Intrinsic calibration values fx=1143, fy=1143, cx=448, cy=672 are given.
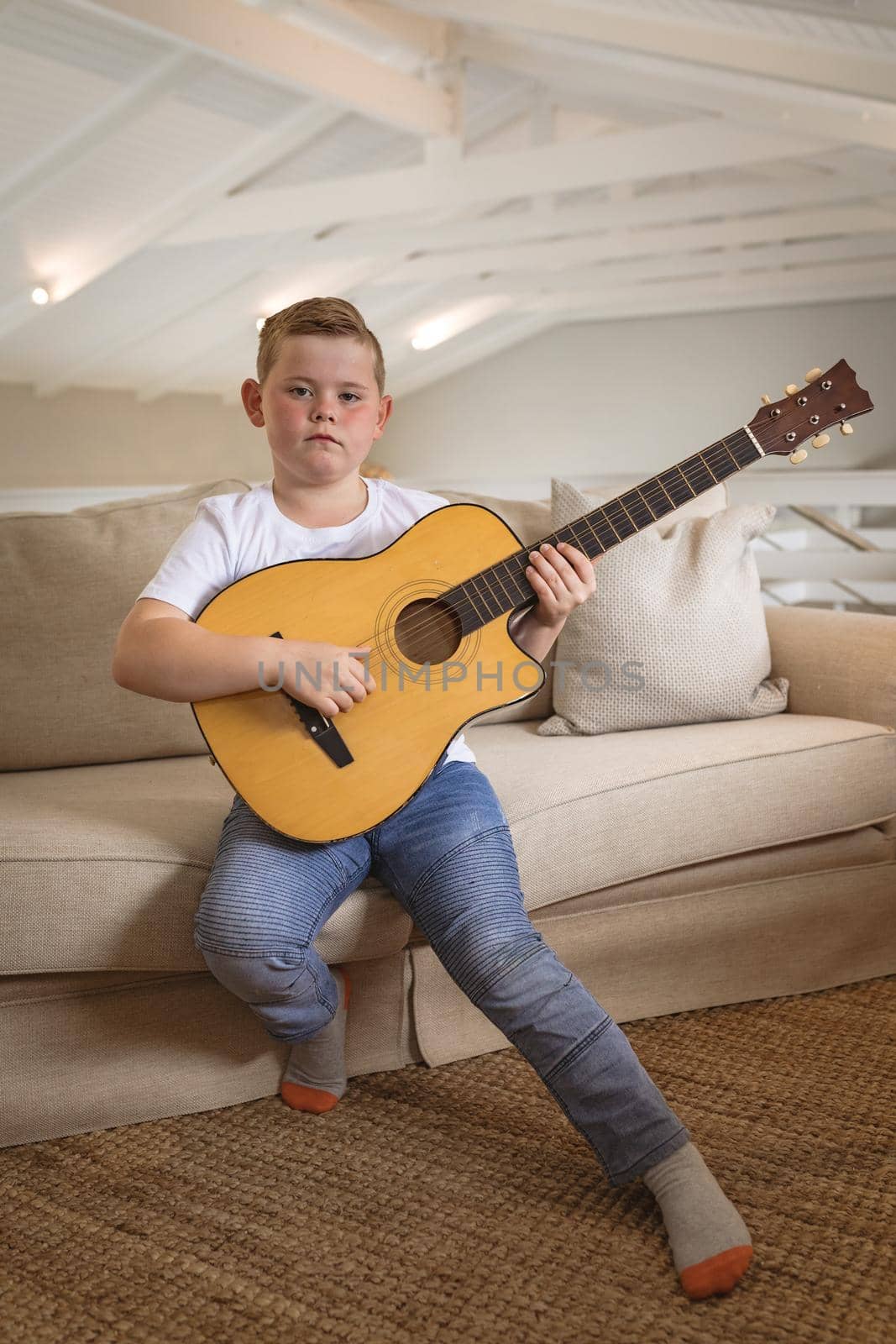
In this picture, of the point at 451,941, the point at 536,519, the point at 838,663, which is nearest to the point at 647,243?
the point at 536,519

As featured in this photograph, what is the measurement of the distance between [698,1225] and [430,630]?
72 centimetres

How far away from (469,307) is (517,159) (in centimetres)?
371

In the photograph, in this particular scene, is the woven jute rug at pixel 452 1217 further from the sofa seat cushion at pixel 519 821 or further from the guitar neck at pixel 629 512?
the guitar neck at pixel 629 512

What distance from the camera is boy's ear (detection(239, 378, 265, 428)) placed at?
1.51 meters

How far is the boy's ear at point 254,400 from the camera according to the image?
1.51 meters

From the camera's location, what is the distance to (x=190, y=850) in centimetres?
140

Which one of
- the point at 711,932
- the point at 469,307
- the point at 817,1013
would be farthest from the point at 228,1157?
the point at 469,307

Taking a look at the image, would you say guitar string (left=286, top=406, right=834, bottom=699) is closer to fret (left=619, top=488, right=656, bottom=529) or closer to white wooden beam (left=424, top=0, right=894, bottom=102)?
fret (left=619, top=488, right=656, bottom=529)

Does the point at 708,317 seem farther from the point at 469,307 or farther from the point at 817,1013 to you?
the point at 817,1013

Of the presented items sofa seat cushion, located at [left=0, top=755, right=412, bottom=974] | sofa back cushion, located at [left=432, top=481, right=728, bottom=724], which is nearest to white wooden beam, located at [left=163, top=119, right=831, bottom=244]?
sofa back cushion, located at [left=432, top=481, right=728, bottom=724]

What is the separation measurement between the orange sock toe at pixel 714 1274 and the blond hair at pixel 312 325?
1.06 meters

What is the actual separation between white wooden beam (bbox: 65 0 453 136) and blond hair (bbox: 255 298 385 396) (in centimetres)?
273

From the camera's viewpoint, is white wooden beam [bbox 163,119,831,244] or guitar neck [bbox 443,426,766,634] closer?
guitar neck [bbox 443,426,766,634]

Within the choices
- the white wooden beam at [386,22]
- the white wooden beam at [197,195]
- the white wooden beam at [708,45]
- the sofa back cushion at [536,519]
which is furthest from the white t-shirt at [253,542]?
the white wooden beam at [197,195]
